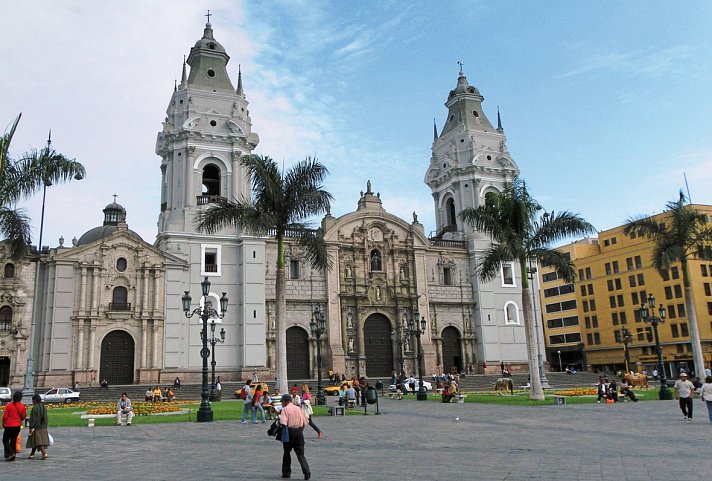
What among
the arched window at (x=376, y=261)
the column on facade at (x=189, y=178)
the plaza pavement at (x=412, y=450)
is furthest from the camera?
the arched window at (x=376, y=261)

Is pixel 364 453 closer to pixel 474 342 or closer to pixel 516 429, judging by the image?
pixel 516 429

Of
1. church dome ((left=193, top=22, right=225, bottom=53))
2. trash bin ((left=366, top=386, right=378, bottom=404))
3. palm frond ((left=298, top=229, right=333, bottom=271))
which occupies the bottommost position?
trash bin ((left=366, top=386, right=378, bottom=404))

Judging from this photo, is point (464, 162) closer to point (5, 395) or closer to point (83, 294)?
point (83, 294)

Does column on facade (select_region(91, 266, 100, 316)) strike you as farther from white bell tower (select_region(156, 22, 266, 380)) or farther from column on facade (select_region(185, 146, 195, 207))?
column on facade (select_region(185, 146, 195, 207))

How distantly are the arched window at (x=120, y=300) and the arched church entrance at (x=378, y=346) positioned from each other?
58.0 feet

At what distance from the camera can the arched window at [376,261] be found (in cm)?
5072

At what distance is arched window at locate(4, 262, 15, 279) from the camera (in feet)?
130

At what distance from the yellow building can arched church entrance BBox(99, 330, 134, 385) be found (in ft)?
151

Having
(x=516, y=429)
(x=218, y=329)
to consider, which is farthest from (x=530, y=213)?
(x=218, y=329)

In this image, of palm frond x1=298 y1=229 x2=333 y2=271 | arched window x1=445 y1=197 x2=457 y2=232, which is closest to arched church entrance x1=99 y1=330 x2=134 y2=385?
palm frond x1=298 y1=229 x2=333 y2=271

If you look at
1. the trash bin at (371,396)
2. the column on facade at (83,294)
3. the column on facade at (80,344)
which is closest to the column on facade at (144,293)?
the column on facade at (83,294)

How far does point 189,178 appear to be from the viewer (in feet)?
147

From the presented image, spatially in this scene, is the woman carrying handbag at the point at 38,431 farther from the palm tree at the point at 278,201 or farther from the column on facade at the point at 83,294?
the column on facade at the point at 83,294

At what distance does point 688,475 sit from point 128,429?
51.8ft
